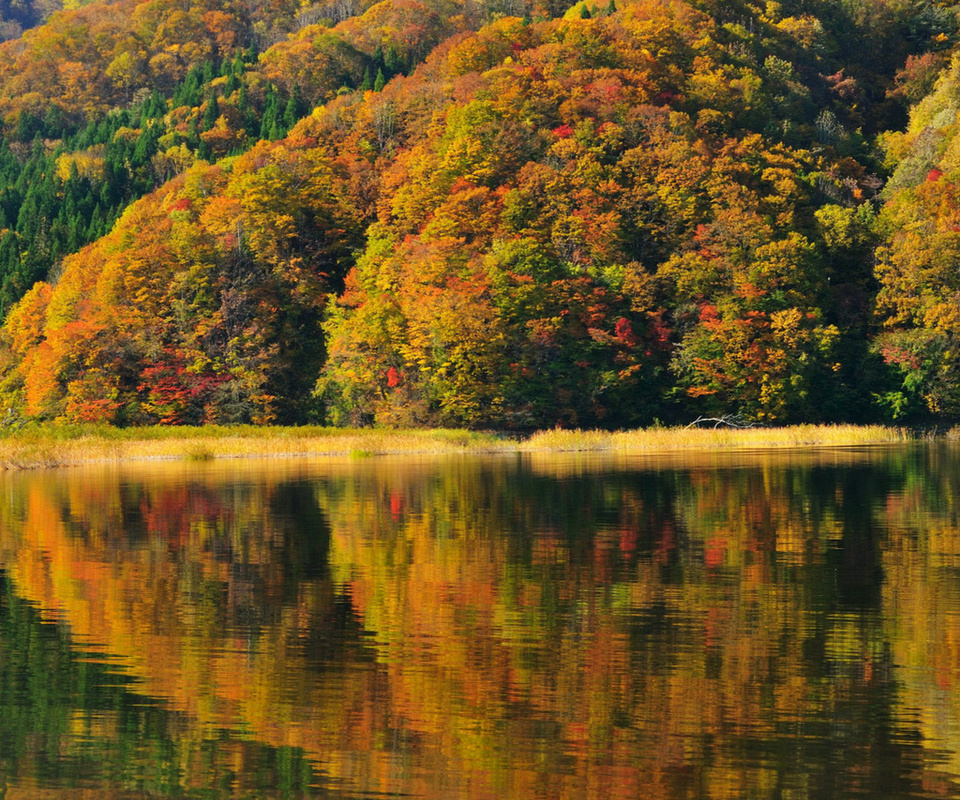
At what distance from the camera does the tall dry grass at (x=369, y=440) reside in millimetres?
71188

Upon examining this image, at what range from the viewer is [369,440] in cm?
7381

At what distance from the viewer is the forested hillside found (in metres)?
87.3

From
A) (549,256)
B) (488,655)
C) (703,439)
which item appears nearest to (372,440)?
(703,439)

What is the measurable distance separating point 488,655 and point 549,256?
76202 mm

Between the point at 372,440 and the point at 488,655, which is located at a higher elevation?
the point at 372,440

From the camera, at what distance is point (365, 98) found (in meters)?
120

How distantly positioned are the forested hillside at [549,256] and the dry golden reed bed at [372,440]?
7.08 m

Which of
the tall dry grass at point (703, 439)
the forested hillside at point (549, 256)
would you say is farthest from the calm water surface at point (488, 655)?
the forested hillside at point (549, 256)

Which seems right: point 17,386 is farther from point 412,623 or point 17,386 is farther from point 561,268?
point 412,623

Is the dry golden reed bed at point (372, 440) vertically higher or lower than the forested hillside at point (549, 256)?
lower

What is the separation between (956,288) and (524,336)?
30270 mm

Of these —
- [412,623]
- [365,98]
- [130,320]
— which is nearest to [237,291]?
[130,320]

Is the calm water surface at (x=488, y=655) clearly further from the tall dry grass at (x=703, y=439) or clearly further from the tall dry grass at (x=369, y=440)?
the tall dry grass at (x=703, y=439)

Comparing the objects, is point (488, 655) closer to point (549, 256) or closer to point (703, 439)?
point (703, 439)
